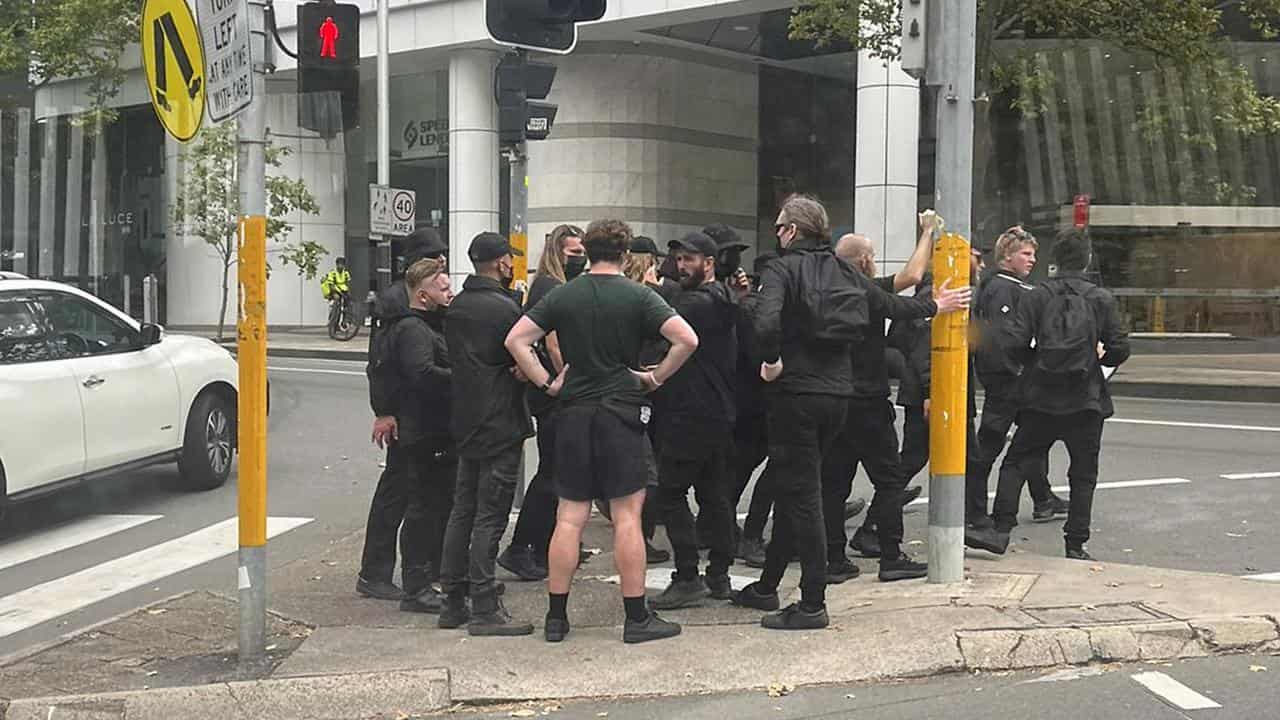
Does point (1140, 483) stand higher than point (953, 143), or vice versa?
point (953, 143)

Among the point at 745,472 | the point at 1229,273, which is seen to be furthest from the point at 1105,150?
the point at 745,472

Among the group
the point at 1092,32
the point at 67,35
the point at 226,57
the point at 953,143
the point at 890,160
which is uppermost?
the point at 67,35

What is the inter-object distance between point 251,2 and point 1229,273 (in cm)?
2263

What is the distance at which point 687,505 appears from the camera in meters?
6.61

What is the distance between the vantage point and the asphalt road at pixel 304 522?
7.49 m

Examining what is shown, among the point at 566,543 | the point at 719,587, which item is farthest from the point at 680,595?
the point at 566,543

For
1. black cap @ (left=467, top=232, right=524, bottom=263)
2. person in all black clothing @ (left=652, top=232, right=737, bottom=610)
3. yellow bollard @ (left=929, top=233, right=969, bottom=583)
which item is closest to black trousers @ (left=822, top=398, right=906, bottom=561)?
yellow bollard @ (left=929, top=233, right=969, bottom=583)

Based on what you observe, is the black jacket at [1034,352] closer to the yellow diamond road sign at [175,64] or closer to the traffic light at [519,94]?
the traffic light at [519,94]

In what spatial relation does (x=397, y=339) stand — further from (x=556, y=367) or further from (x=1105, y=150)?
(x=1105, y=150)

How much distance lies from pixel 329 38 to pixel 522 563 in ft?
11.6

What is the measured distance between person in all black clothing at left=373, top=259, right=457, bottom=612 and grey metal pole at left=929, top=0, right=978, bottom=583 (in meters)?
2.49

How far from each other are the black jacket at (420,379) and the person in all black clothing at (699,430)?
1.09 metres

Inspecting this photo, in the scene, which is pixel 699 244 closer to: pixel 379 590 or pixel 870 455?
pixel 870 455

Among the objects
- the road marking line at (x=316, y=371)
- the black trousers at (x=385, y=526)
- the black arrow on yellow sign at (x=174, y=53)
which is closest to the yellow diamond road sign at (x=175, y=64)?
the black arrow on yellow sign at (x=174, y=53)
